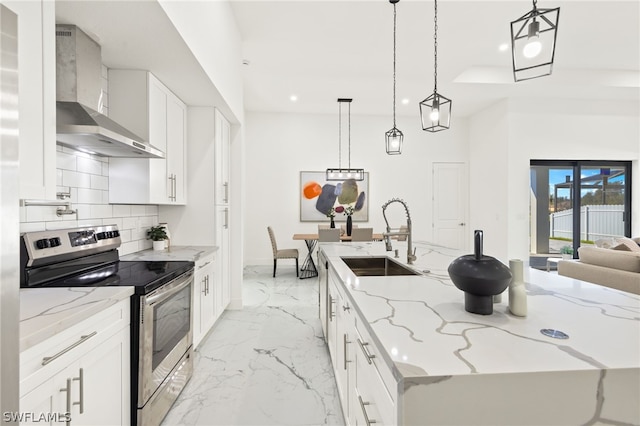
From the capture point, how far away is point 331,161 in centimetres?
667

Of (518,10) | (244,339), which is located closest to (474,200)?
(518,10)

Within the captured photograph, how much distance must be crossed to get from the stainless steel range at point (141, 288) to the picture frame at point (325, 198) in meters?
4.41

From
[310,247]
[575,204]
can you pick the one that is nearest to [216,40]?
[310,247]

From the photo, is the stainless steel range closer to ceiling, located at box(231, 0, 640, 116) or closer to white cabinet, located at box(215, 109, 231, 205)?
white cabinet, located at box(215, 109, 231, 205)

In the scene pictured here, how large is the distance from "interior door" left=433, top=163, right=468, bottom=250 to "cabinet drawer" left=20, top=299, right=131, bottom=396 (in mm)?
6515

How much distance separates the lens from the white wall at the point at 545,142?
5707 mm

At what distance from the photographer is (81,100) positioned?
72.1 inches

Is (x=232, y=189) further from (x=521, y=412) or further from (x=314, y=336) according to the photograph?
(x=521, y=412)

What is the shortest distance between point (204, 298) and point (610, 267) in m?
3.95

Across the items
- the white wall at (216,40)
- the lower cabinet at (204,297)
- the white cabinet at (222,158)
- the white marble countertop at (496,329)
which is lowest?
the lower cabinet at (204,297)

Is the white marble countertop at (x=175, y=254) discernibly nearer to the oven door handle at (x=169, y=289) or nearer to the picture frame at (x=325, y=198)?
the oven door handle at (x=169, y=289)

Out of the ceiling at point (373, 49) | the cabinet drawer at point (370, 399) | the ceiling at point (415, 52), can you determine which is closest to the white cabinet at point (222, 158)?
the ceiling at point (373, 49)

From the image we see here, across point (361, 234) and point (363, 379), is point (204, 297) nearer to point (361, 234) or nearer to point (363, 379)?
point (363, 379)

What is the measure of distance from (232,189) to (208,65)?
5.48 ft
